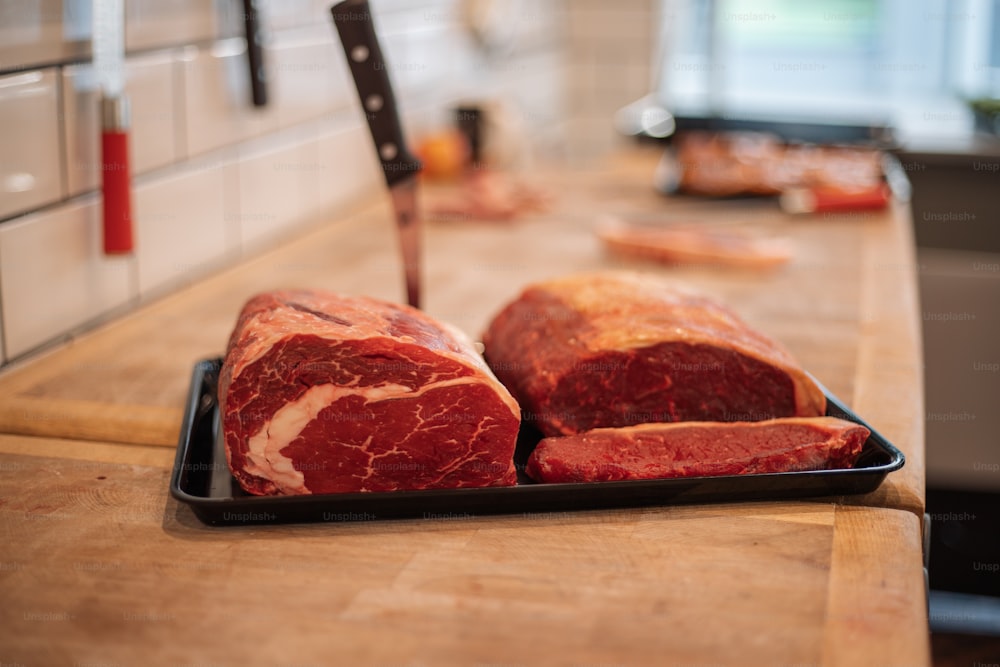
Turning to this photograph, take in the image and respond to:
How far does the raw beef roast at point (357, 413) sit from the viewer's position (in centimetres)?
111

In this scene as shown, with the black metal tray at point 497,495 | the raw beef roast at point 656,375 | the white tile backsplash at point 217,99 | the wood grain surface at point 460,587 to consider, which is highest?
the white tile backsplash at point 217,99

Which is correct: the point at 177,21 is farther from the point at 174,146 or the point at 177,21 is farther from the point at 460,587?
the point at 460,587

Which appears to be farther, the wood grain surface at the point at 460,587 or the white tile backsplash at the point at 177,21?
the white tile backsplash at the point at 177,21

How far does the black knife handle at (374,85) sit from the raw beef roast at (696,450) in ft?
1.79

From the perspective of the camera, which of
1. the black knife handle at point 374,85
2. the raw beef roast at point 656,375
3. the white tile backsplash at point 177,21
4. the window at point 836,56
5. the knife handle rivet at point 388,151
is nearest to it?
the raw beef roast at point 656,375

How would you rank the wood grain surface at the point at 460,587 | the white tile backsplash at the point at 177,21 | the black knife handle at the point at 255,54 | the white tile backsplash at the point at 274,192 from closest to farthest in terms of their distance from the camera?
the wood grain surface at the point at 460,587
the white tile backsplash at the point at 177,21
the black knife handle at the point at 255,54
the white tile backsplash at the point at 274,192

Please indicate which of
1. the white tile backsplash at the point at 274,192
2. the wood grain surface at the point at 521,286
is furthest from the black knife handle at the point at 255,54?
the wood grain surface at the point at 521,286

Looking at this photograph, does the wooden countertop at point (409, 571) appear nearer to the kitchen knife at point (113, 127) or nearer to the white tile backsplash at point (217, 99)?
the kitchen knife at point (113, 127)

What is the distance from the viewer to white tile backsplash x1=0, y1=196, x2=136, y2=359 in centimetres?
150

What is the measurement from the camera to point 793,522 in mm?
1146

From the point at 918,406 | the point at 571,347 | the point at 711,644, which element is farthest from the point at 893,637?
the point at 918,406

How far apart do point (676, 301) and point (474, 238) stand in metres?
1.19

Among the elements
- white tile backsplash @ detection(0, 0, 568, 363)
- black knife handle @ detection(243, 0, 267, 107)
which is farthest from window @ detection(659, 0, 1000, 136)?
black knife handle @ detection(243, 0, 267, 107)

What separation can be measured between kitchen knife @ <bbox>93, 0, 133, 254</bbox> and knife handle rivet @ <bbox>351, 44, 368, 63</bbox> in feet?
1.25
